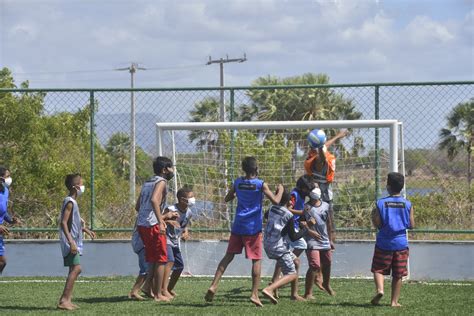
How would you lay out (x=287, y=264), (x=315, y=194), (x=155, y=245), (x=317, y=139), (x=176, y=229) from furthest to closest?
1. (x=317, y=139)
2. (x=176, y=229)
3. (x=315, y=194)
4. (x=155, y=245)
5. (x=287, y=264)

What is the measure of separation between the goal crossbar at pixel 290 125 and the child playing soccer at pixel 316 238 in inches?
97.9

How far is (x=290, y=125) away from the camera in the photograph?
50.2 ft

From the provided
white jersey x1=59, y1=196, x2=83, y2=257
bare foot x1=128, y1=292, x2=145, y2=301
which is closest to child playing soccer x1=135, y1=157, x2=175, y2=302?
bare foot x1=128, y1=292, x2=145, y2=301

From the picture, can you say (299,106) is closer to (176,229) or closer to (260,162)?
(260,162)

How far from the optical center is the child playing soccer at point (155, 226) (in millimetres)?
11789

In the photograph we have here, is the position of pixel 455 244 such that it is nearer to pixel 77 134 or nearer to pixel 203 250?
pixel 203 250

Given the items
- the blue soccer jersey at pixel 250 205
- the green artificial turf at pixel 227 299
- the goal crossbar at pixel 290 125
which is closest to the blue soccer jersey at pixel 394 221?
the green artificial turf at pixel 227 299

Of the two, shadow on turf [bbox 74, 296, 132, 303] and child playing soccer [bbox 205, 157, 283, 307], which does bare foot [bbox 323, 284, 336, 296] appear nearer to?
child playing soccer [bbox 205, 157, 283, 307]

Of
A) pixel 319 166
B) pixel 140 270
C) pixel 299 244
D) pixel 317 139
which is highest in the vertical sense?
pixel 317 139

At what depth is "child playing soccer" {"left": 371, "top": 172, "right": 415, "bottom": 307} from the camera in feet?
37.6

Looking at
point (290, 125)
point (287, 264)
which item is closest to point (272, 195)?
point (287, 264)

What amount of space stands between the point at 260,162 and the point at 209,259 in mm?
1765

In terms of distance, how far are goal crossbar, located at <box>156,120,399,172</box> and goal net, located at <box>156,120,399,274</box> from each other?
0.02m

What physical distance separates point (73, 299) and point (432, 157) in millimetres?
6084
